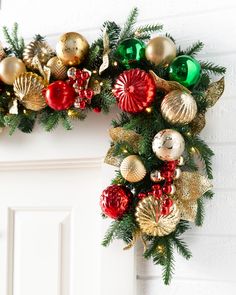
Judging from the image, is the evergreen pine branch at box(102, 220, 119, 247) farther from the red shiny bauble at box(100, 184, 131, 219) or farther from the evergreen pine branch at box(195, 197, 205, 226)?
the evergreen pine branch at box(195, 197, 205, 226)

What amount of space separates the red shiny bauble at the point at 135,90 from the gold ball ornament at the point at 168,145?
9cm

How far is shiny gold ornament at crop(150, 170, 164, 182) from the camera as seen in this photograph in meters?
1.31

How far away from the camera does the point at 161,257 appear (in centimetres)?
133

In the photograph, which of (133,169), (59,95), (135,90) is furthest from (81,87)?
(133,169)

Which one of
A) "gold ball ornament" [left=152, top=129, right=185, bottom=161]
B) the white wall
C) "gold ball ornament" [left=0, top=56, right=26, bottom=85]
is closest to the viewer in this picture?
"gold ball ornament" [left=152, top=129, right=185, bottom=161]

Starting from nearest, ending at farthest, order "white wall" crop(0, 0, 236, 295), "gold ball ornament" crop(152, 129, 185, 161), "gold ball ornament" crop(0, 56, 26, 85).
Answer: "gold ball ornament" crop(152, 129, 185, 161) → "white wall" crop(0, 0, 236, 295) → "gold ball ornament" crop(0, 56, 26, 85)

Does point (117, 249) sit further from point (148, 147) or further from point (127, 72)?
point (127, 72)

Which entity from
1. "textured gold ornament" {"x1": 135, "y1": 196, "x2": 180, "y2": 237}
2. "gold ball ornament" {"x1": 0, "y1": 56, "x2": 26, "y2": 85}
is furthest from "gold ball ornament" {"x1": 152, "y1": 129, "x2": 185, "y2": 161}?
"gold ball ornament" {"x1": 0, "y1": 56, "x2": 26, "y2": 85}

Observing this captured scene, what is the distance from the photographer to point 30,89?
1.45 meters

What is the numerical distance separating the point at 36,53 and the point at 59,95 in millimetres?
167

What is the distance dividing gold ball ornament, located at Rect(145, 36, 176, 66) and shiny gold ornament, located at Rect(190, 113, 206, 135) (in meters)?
0.15

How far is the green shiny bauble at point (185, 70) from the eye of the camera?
132 cm

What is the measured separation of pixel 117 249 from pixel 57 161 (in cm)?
30

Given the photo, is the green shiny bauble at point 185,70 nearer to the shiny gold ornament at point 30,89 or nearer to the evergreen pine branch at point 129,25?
the evergreen pine branch at point 129,25
